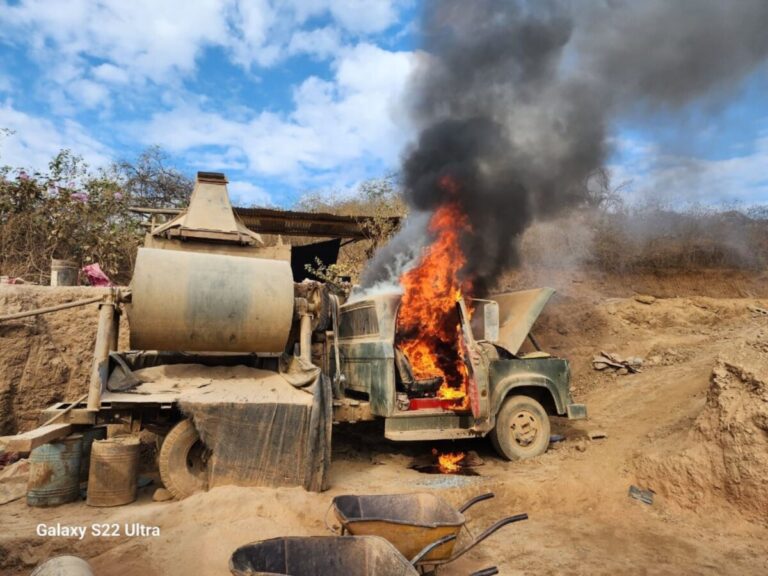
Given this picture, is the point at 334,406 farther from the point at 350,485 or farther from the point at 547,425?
the point at 547,425

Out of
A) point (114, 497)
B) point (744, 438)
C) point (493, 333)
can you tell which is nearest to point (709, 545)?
point (744, 438)

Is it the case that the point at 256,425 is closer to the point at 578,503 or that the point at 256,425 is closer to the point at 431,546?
the point at 431,546

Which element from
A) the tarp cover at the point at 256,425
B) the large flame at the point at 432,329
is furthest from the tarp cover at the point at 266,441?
the large flame at the point at 432,329

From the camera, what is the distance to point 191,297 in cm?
583

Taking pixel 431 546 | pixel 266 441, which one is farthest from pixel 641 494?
pixel 266 441

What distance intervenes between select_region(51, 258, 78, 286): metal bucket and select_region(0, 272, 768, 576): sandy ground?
417 centimetres

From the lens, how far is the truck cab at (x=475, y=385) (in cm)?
694

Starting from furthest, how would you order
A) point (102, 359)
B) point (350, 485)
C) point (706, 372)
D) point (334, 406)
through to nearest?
point (706, 372) → point (334, 406) → point (350, 485) → point (102, 359)

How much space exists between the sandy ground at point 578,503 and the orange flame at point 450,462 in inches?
12.5

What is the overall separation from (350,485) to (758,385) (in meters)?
4.75

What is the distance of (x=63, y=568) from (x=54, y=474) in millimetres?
2824

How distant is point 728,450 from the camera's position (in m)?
5.27

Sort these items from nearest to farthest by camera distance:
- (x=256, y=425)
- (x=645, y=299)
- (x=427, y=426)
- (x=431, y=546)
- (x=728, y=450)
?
(x=431, y=546) → (x=728, y=450) → (x=256, y=425) → (x=427, y=426) → (x=645, y=299)

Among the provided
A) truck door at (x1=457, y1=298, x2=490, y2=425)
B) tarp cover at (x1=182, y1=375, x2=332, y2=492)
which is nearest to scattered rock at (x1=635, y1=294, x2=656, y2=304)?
truck door at (x1=457, y1=298, x2=490, y2=425)
